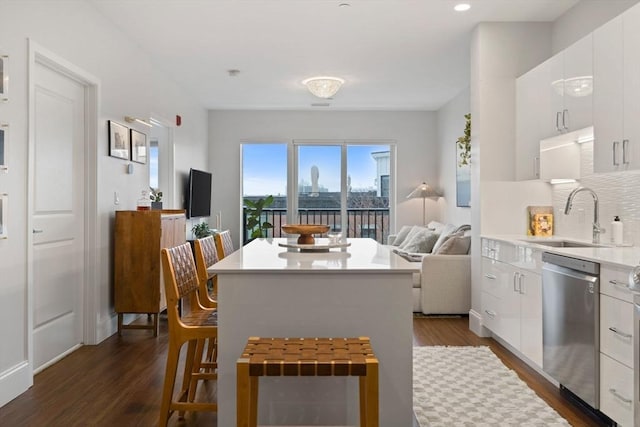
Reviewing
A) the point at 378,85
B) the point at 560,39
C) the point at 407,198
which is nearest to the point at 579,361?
the point at 560,39

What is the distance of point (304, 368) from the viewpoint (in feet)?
5.65

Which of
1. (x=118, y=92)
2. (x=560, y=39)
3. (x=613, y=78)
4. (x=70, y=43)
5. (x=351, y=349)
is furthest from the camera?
(x=118, y=92)

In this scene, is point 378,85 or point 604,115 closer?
point 604,115

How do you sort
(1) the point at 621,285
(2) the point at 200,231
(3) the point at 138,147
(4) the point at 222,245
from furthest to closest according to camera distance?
1. (2) the point at 200,231
2. (3) the point at 138,147
3. (4) the point at 222,245
4. (1) the point at 621,285

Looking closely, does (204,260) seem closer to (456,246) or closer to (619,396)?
(619,396)

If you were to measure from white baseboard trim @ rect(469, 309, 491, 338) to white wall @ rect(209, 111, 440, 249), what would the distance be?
413 cm

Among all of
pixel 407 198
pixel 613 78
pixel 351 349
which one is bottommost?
pixel 351 349

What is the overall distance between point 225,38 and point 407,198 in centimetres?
466

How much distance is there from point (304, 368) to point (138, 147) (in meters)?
3.96

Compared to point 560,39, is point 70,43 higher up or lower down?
lower down

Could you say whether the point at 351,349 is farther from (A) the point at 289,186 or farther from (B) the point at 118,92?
(A) the point at 289,186

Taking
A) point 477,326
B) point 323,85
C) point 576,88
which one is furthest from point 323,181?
point 576,88

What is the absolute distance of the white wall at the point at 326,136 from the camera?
8617 mm

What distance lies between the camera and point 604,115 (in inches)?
118
